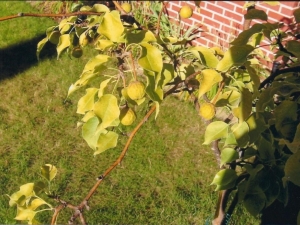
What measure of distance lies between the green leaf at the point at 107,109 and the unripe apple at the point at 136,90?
0.05m

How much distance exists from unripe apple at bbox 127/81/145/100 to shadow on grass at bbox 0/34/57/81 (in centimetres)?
358

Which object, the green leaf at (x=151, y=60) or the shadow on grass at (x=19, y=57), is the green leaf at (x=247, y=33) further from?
the shadow on grass at (x=19, y=57)

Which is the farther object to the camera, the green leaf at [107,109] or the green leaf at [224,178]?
the green leaf at [224,178]

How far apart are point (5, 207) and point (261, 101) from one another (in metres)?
2.34

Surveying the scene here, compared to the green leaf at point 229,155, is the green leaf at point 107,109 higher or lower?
higher

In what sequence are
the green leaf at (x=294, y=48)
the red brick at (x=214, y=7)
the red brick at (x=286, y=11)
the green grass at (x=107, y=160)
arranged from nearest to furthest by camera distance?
the green leaf at (x=294, y=48)
the green grass at (x=107, y=160)
the red brick at (x=286, y=11)
the red brick at (x=214, y=7)

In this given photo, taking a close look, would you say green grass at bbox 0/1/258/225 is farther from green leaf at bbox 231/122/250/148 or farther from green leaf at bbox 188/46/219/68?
green leaf at bbox 188/46/219/68

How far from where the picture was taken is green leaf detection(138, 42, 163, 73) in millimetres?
1251

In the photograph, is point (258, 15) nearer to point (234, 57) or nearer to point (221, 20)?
point (234, 57)

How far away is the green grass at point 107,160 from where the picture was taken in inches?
128

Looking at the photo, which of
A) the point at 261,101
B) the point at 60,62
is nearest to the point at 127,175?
the point at 60,62

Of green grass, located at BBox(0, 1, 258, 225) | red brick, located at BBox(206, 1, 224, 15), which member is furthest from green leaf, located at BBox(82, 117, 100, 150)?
red brick, located at BBox(206, 1, 224, 15)

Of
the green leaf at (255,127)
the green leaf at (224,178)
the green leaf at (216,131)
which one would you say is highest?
the green leaf at (255,127)

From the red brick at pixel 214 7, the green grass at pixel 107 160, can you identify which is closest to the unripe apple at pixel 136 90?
the green grass at pixel 107 160
